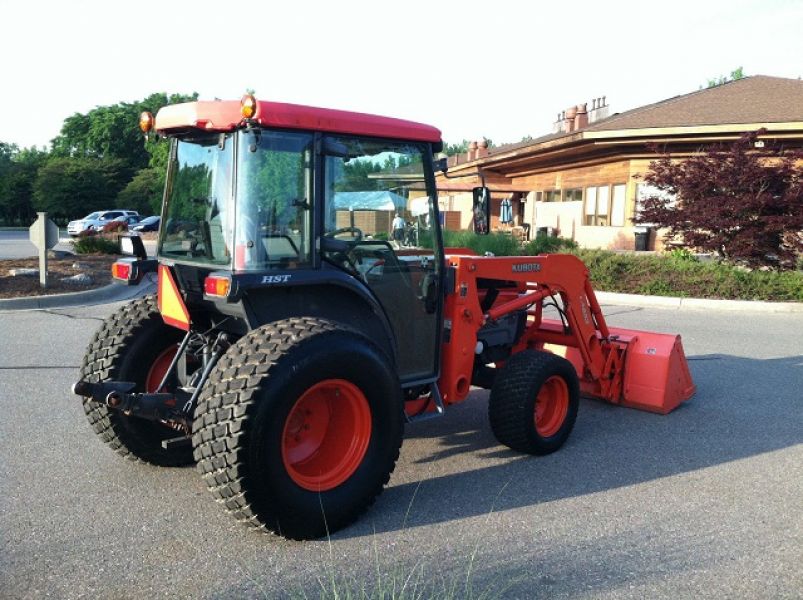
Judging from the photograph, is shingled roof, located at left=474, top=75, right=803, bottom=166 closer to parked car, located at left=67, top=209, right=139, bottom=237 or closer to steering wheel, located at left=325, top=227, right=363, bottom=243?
steering wheel, located at left=325, top=227, right=363, bottom=243

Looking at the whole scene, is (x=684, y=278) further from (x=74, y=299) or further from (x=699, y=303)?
(x=74, y=299)

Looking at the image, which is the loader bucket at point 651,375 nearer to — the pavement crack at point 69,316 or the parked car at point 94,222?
the pavement crack at point 69,316

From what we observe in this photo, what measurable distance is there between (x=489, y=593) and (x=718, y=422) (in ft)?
11.3

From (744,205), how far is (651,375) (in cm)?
942

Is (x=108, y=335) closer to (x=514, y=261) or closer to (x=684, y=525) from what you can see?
(x=514, y=261)

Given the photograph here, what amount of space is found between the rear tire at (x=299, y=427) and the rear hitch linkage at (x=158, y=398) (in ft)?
1.31

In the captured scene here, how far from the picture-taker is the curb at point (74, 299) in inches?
Answer: 434

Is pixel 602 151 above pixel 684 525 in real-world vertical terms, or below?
above

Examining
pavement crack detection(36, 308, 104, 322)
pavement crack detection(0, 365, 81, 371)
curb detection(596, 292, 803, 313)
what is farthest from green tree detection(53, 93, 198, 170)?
pavement crack detection(0, 365, 81, 371)

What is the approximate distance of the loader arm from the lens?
458 centimetres

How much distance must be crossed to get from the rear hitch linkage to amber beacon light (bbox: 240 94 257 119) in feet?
4.13

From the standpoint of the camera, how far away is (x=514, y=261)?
495 centimetres

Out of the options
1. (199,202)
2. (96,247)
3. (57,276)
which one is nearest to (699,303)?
(199,202)

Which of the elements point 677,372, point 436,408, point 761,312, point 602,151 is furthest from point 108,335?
point 602,151
